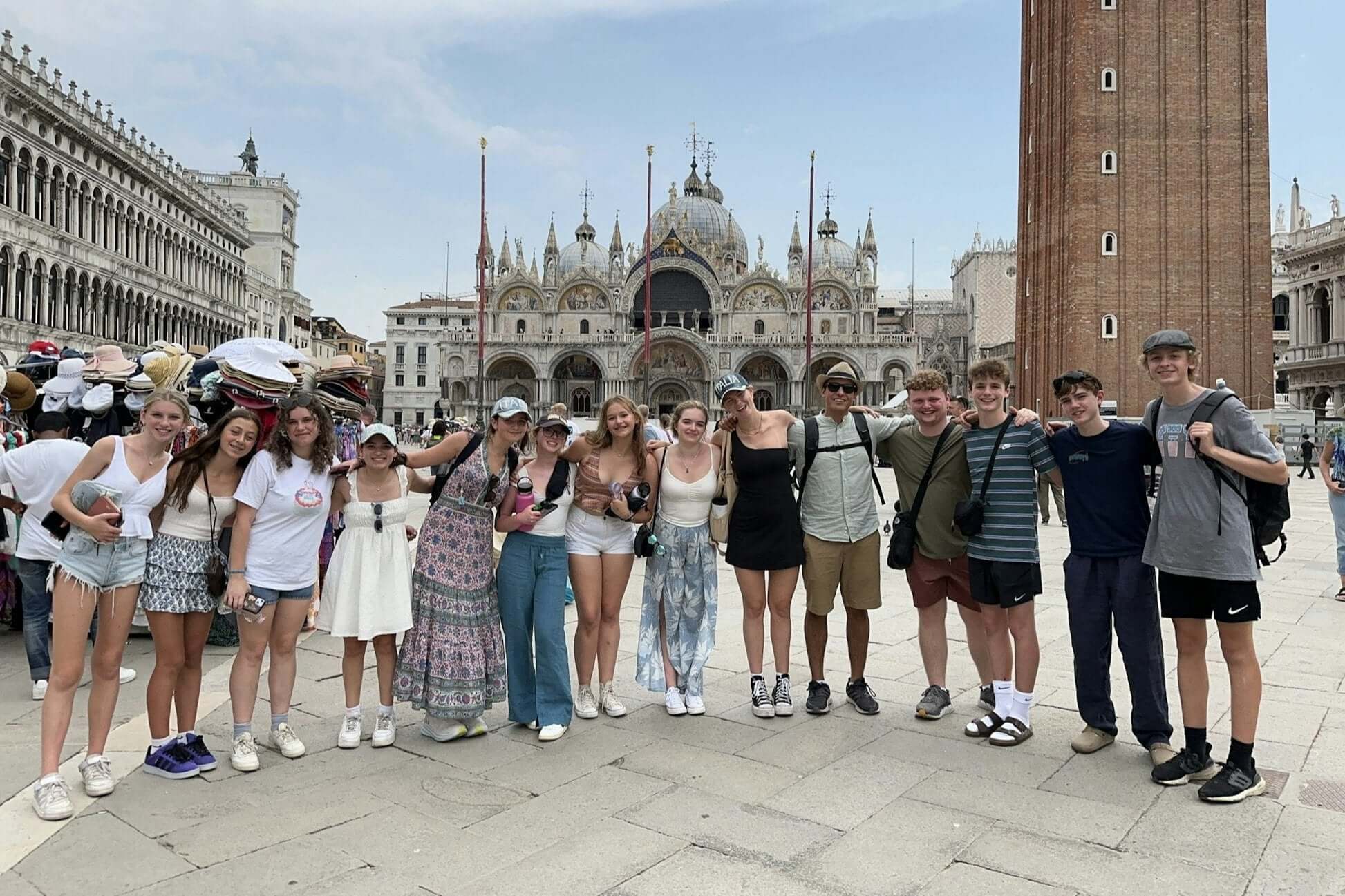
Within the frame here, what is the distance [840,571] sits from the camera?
5.25 meters

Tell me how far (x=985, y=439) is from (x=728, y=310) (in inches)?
2281

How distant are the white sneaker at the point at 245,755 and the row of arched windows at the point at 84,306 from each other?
91.1ft

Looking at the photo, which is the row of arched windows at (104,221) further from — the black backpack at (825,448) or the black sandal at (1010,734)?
the black sandal at (1010,734)

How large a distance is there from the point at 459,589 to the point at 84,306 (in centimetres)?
3299

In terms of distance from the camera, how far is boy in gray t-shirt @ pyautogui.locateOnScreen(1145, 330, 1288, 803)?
3977 mm

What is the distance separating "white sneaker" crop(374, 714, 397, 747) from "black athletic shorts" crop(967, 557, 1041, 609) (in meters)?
3.06

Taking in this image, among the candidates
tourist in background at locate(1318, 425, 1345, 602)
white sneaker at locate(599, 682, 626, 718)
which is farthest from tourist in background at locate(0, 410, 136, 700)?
tourist in background at locate(1318, 425, 1345, 602)

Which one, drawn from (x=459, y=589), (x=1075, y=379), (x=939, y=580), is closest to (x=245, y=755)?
(x=459, y=589)

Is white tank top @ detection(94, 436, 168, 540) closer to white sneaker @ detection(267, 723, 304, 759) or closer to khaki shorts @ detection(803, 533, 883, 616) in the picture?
white sneaker @ detection(267, 723, 304, 759)

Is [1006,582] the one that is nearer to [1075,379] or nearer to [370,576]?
[1075,379]

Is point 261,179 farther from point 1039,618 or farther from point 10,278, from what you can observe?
point 1039,618

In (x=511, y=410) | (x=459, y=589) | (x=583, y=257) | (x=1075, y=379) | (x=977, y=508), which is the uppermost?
(x=583, y=257)

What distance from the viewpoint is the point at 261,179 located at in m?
56.6

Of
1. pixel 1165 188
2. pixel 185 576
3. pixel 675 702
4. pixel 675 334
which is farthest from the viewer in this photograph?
pixel 675 334
